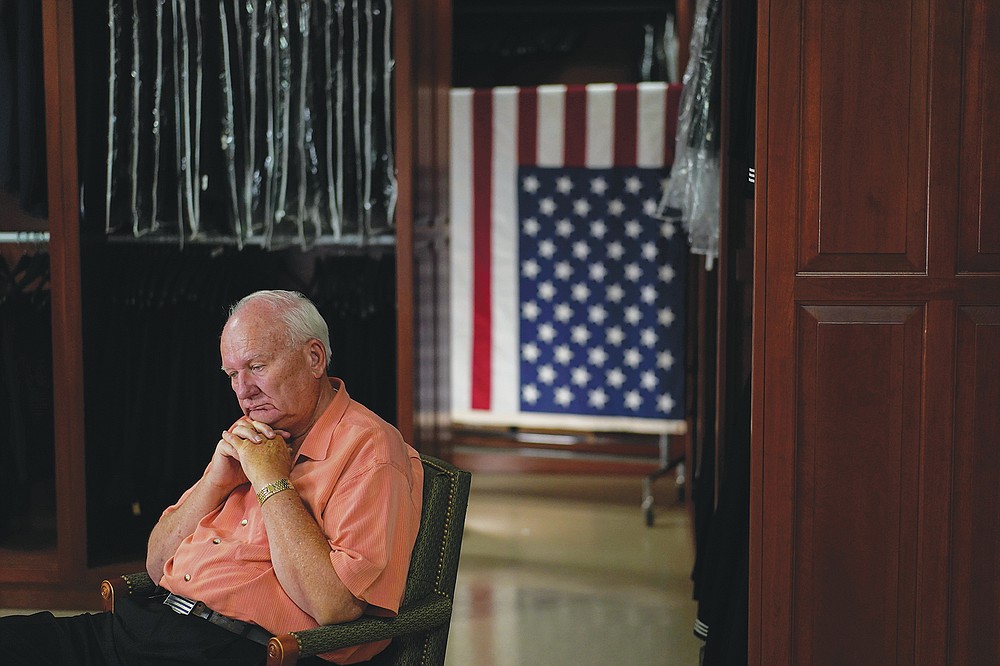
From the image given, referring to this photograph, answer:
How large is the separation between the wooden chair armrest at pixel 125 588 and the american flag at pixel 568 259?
3369 mm

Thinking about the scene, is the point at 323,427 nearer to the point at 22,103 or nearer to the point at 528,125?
the point at 22,103

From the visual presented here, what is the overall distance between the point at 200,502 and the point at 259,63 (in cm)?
222

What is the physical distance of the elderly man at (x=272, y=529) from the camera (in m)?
2.01

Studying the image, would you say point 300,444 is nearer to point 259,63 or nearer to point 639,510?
point 259,63

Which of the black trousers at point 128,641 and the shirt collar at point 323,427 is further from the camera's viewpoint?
the shirt collar at point 323,427

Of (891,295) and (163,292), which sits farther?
(163,292)

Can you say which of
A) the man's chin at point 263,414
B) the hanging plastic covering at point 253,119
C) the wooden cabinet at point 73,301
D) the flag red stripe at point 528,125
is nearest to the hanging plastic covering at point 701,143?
the wooden cabinet at point 73,301

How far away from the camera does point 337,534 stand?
2.02 m

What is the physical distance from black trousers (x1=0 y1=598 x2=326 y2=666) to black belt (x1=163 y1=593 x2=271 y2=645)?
1cm

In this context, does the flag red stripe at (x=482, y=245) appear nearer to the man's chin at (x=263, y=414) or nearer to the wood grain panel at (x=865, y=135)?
the wood grain panel at (x=865, y=135)

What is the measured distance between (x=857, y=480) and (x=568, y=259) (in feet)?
10.3

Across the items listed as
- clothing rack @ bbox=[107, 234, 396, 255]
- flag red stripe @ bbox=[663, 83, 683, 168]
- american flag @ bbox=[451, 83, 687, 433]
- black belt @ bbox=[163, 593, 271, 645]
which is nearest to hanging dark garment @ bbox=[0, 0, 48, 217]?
clothing rack @ bbox=[107, 234, 396, 255]

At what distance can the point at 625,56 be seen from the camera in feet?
21.9

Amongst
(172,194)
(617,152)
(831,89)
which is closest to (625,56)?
(617,152)
